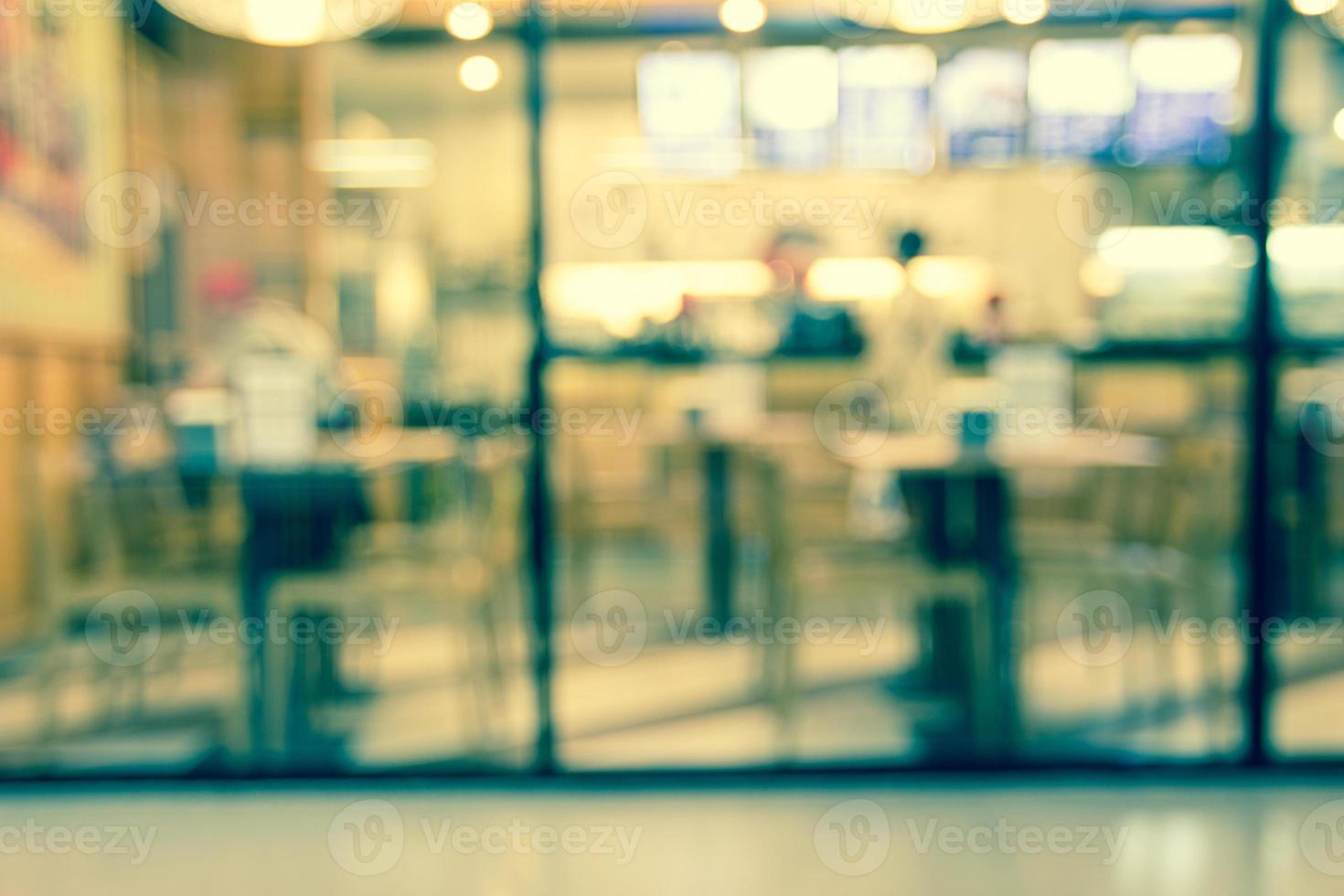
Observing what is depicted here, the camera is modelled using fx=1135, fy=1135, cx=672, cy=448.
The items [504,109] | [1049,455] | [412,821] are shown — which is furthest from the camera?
[1049,455]

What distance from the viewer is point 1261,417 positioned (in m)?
3.07

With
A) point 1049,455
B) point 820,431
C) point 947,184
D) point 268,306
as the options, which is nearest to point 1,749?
point 268,306

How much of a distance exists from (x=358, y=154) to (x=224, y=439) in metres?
0.95

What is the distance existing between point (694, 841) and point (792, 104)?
237 centimetres

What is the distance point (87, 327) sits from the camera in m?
3.96

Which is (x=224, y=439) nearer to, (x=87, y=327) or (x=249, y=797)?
(x=249, y=797)

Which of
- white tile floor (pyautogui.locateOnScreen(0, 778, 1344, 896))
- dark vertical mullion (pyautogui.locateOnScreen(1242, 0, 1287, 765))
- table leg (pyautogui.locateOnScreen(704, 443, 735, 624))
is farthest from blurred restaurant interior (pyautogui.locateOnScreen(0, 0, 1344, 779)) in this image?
table leg (pyautogui.locateOnScreen(704, 443, 735, 624))

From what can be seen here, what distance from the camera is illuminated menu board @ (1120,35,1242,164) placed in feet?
10.2

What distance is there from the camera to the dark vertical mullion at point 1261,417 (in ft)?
9.87

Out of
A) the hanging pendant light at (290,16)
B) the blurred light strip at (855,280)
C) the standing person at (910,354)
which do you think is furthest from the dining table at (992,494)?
the hanging pendant light at (290,16)

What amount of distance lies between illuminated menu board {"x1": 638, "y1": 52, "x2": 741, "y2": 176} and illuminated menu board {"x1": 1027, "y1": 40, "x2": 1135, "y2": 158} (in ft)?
3.03

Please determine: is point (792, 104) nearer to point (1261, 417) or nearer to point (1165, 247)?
point (1165, 247)

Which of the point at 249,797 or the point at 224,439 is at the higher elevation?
the point at 224,439

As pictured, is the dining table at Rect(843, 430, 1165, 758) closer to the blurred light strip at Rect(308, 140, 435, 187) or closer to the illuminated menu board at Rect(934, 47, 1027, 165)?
the illuminated menu board at Rect(934, 47, 1027, 165)
